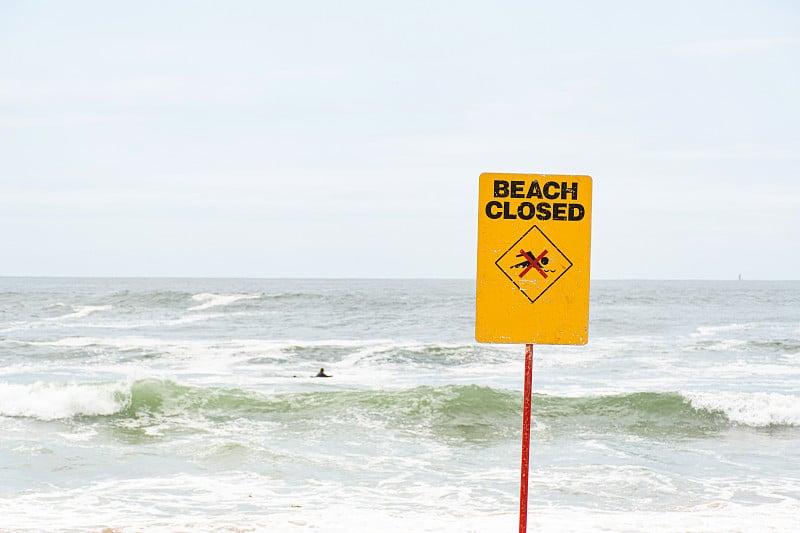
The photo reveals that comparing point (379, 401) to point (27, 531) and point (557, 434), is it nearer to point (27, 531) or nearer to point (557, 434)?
point (557, 434)

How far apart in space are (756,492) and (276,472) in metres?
5.29

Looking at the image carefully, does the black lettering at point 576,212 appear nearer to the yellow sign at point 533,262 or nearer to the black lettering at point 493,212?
the yellow sign at point 533,262

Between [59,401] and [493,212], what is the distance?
12680 mm

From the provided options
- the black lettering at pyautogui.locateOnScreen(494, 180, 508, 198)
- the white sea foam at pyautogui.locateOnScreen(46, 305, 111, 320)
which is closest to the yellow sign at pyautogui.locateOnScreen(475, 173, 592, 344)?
the black lettering at pyautogui.locateOnScreen(494, 180, 508, 198)

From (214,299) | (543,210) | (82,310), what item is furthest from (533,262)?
(214,299)

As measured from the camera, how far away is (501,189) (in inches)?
174

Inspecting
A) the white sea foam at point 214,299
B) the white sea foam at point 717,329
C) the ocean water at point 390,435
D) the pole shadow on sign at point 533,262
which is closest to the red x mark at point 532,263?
the pole shadow on sign at point 533,262

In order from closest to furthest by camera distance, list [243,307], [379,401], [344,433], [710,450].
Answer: [710,450]
[344,433]
[379,401]
[243,307]

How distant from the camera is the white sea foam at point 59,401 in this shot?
48.3 ft

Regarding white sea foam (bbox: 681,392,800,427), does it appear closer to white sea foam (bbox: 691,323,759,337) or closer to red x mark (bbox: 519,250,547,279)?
red x mark (bbox: 519,250,547,279)

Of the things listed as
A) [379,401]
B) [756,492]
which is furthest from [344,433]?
[756,492]

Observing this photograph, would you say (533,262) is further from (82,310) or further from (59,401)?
(82,310)

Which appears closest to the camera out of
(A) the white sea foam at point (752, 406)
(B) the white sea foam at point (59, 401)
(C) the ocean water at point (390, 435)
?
(C) the ocean water at point (390, 435)

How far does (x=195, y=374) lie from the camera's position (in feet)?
68.9
